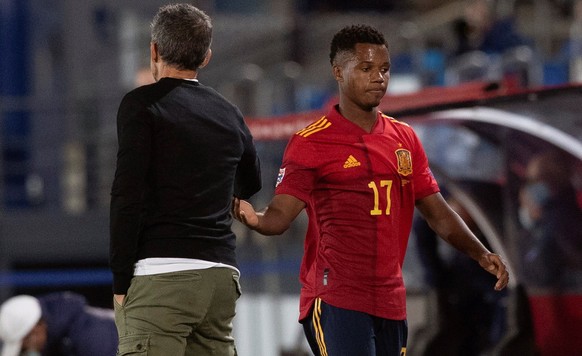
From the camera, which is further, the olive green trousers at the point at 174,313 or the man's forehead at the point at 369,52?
the man's forehead at the point at 369,52

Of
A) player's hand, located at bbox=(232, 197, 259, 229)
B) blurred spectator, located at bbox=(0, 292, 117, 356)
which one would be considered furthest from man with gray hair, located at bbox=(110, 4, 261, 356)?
blurred spectator, located at bbox=(0, 292, 117, 356)

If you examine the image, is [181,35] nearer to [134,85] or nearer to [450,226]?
[450,226]

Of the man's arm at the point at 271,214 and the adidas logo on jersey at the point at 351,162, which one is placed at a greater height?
the adidas logo on jersey at the point at 351,162

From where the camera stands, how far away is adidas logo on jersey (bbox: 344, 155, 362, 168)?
4840 mm

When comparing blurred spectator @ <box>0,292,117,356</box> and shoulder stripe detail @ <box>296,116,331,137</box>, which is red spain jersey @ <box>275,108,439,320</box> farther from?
blurred spectator @ <box>0,292,117,356</box>

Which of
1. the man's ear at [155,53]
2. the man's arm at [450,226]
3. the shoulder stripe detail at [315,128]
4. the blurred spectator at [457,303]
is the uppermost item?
the man's ear at [155,53]

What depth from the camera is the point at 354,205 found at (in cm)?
482

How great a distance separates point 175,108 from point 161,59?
218 mm

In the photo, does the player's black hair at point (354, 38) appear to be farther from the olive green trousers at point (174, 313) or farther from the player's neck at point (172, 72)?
the olive green trousers at point (174, 313)

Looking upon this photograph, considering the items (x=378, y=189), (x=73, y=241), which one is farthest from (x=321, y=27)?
(x=378, y=189)

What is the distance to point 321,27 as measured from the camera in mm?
16469

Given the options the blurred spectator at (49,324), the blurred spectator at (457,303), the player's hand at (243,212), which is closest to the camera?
the player's hand at (243,212)

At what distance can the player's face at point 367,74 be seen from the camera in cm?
484

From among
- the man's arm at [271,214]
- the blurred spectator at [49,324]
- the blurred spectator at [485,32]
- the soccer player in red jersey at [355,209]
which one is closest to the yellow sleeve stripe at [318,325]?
the soccer player in red jersey at [355,209]
